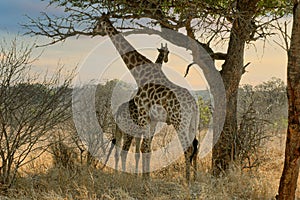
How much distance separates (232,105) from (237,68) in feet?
2.09

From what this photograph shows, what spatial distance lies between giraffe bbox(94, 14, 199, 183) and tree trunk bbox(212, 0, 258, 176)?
52 cm

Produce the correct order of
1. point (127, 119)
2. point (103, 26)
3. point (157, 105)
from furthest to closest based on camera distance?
point (103, 26), point (127, 119), point (157, 105)

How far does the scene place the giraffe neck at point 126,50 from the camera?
7988 millimetres

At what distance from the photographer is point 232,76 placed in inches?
293

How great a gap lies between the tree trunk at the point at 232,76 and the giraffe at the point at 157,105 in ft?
1.70

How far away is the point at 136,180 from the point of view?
6.55 metres

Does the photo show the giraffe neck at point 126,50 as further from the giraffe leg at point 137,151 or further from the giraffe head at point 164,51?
the giraffe leg at point 137,151

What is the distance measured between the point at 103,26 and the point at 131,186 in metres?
3.21

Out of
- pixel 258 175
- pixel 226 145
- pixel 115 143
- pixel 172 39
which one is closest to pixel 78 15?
pixel 172 39

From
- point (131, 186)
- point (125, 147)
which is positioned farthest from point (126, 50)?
point (131, 186)

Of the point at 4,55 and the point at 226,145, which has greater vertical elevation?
the point at 4,55

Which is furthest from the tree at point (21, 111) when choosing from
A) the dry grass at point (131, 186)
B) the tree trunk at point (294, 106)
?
the tree trunk at point (294, 106)

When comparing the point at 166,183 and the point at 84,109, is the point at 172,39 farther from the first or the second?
the point at 166,183

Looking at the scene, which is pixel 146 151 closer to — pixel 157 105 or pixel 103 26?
pixel 157 105
